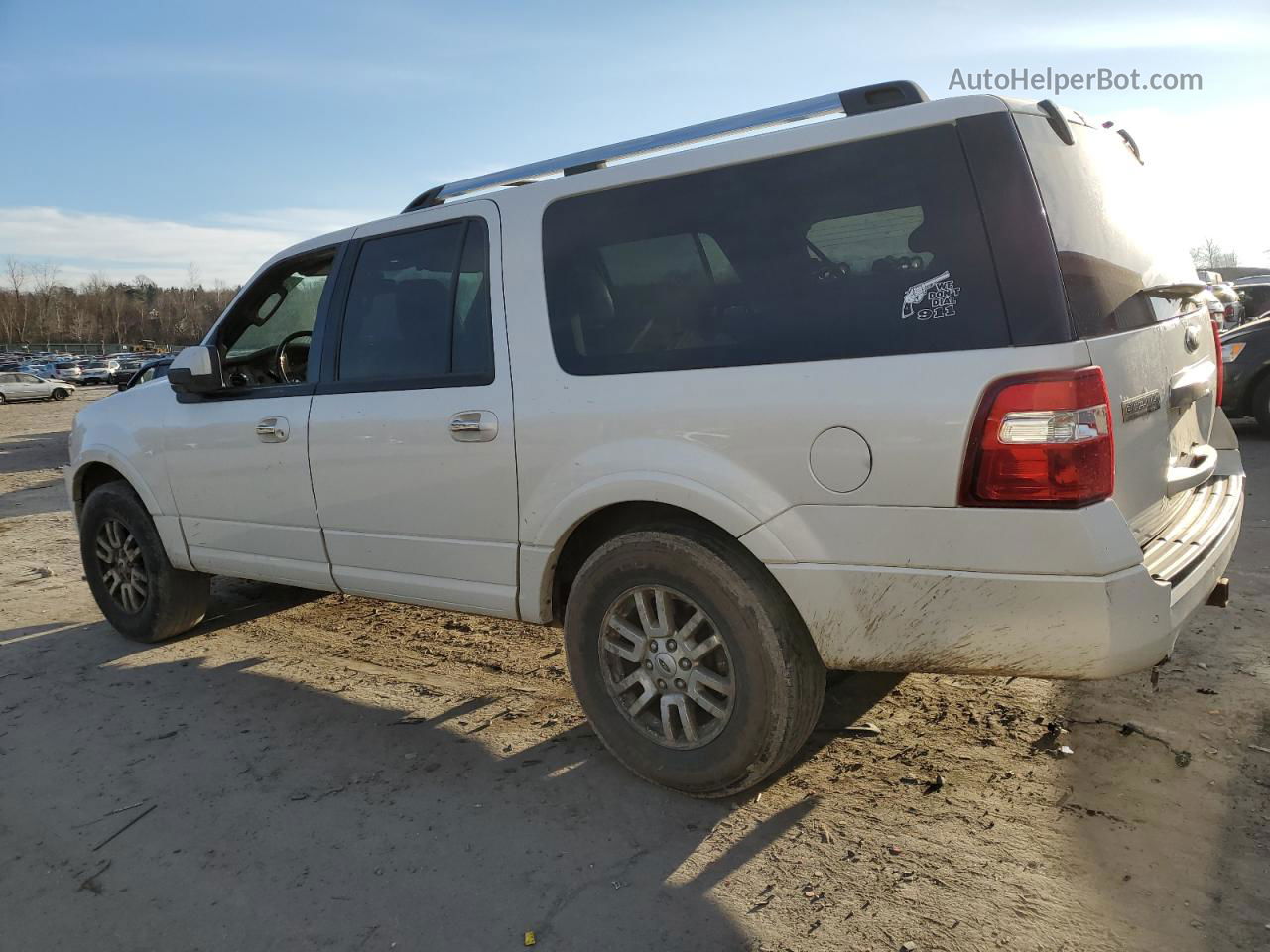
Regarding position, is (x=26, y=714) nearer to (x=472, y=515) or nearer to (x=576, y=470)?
(x=472, y=515)

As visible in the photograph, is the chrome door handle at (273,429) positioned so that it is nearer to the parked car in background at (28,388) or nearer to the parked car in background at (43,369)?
the parked car in background at (28,388)

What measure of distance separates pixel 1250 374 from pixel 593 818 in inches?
374

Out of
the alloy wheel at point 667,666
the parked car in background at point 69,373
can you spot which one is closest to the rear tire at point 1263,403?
the alloy wheel at point 667,666

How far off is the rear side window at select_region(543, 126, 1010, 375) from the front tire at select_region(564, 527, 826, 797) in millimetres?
654

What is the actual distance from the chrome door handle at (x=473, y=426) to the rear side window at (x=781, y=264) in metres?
0.37

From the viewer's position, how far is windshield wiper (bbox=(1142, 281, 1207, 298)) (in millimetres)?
2807

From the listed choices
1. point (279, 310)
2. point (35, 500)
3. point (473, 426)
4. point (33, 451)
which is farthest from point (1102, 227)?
point (33, 451)

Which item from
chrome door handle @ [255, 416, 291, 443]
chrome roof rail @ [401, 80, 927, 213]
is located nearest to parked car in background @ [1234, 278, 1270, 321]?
chrome roof rail @ [401, 80, 927, 213]

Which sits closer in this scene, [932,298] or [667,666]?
[932,298]

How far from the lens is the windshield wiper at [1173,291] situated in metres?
2.81

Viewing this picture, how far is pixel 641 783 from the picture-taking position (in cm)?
327

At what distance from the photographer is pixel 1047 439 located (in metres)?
2.35

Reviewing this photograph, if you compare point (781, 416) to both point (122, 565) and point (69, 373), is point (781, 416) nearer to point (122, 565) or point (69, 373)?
point (122, 565)

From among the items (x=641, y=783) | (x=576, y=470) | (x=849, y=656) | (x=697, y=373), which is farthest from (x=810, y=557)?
(x=641, y=783)
